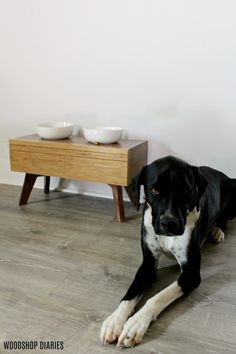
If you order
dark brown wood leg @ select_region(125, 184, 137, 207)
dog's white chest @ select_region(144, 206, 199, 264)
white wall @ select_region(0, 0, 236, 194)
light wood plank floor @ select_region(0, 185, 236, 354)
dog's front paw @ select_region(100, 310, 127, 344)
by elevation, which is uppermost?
white wall @ select_region(0, 0, 236, 194)

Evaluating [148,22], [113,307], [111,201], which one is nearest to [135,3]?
[148,22]

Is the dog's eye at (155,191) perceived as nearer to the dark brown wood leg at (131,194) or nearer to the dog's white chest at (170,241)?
the dog's white chest at (170,241)

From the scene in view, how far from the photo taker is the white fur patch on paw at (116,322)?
1.17 meters

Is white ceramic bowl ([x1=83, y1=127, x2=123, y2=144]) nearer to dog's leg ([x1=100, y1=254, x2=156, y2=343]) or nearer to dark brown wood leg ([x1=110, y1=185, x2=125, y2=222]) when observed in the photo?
dark brown wood leg ([x1=110, y1=185, x2=125, y2=222])

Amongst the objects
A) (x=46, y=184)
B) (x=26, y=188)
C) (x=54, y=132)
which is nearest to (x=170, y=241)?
(x=54, y=132)

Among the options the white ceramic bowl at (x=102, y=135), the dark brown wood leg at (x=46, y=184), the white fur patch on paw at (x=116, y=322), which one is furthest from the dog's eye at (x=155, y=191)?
the dark brown wood leg at (x=46, y=184)

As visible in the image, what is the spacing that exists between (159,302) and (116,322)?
0.61 feet

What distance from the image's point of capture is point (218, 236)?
77.2 inches

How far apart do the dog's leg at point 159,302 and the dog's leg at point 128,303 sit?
1.0 inches

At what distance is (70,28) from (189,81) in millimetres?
943

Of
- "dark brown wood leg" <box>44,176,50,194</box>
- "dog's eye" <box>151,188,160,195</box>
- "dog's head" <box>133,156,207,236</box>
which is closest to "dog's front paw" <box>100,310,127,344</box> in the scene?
"dog's head" <box>133,156,207,236</box>

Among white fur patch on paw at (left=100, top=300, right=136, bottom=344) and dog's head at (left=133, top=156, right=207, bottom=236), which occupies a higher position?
dog's head at (left=133, top=156, right=207, bottom=236)

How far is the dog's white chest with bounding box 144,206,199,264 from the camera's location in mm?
1458

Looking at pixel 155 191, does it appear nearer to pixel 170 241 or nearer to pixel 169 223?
pixel 169 223
